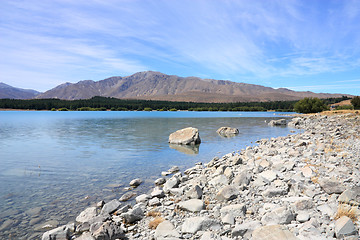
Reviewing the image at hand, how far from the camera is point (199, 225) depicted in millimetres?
6391

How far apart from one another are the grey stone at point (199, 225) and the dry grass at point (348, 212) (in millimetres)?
3197

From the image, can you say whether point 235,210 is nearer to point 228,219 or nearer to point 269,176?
point 228,219

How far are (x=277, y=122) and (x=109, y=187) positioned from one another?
5254 cm

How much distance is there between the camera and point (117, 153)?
2136 cm

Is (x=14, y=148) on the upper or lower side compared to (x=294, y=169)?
lower

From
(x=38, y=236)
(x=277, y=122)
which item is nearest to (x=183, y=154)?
(x=38, y=236)

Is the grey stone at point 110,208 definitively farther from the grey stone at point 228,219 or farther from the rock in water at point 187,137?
the rock in water at point 187,137

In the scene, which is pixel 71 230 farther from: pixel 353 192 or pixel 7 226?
pixel 353 192

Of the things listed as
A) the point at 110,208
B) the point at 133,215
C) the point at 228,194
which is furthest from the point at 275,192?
the point at 110,208

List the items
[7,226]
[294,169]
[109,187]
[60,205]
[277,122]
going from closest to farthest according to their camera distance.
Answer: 1. [7,226]
2. [60,205]
3. [294,169]
4. [109,187]
5. [277,122]

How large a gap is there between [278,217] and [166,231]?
3.16 m

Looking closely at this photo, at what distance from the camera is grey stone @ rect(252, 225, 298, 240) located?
5133 mm

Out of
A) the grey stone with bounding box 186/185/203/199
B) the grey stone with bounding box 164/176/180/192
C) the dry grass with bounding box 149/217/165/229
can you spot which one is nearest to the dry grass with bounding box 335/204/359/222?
the grey stone with bounding box 186/185/203/199

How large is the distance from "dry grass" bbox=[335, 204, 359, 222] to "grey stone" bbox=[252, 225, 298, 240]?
1.66 meters
